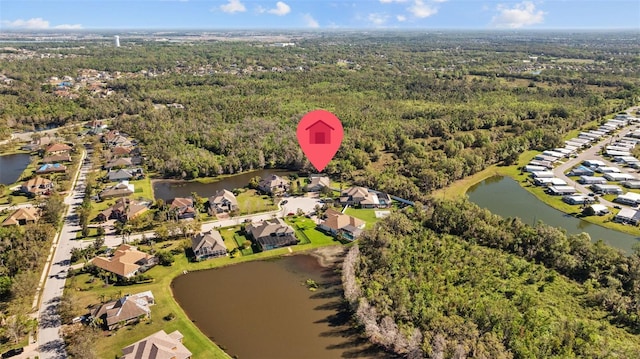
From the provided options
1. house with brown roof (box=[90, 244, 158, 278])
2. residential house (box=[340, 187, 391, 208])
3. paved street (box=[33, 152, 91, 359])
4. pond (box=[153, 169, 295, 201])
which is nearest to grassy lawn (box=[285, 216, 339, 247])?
residential house (box=[340, 187, 391, 208])

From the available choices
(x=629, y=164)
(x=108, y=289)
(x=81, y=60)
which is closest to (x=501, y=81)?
(x=629, y=164)

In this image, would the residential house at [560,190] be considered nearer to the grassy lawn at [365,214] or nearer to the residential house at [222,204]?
the grassy lawn at [365,214]

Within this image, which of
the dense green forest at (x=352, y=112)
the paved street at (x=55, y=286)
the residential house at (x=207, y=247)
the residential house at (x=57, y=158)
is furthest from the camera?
the residential house at (x=57, y=158)

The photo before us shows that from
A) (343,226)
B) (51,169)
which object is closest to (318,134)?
(343,226)

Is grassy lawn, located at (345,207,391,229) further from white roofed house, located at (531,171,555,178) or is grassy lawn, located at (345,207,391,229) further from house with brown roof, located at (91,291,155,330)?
white roofed house, located at (531,171,555,178)

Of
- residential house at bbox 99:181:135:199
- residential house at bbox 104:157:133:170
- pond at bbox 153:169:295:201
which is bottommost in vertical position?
pond at bbox 153:169:295:201

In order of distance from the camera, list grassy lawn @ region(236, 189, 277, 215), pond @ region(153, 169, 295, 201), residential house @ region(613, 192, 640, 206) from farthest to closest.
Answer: pond @ region(153, 169, 295, 201) → residential house @ region(613, 192, 640, 206) → grassy lawn @ region(236, 189, 277, 215)

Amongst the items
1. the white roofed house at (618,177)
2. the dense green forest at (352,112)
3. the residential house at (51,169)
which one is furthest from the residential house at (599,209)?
the residential house at (51,169)
